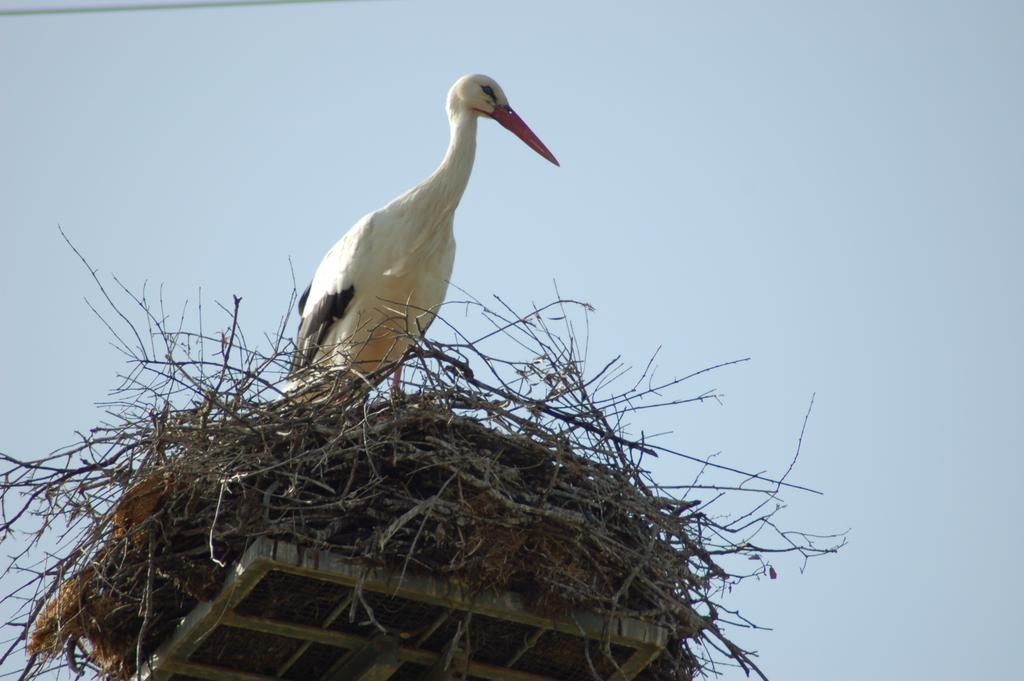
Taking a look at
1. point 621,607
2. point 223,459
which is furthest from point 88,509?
point 621,607

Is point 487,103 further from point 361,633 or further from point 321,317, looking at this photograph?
point 361,633

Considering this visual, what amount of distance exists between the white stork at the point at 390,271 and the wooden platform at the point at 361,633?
6.78 feet

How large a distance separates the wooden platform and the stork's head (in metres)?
3.31

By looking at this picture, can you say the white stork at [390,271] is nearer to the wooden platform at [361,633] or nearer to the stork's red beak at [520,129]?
the stork's red beak at [520,129]

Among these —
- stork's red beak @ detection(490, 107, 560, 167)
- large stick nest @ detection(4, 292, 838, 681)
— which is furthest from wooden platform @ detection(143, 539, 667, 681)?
stork's red beak @ detection(490, 107, 560, 167)

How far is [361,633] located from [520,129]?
138 inches

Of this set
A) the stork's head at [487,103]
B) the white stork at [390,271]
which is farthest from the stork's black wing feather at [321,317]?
the stork's head at [487,103]

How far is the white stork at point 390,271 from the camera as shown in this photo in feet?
22.7

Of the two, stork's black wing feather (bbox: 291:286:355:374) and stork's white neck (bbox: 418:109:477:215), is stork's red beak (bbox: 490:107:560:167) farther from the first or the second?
stork's black wing feather (bbox: 291:286:355:374)

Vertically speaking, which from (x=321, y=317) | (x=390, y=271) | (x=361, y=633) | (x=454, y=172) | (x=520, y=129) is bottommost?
(x=361, y=633)

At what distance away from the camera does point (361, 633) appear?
480cm

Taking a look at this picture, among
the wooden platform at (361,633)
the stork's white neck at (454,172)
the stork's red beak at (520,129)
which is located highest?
the stork's red beak at (520,129)

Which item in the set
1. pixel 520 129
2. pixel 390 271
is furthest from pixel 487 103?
pixel 390 271

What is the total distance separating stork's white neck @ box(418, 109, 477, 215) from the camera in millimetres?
7086
